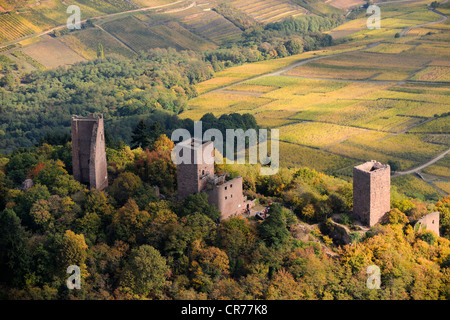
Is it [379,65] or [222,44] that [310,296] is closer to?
[379,65]

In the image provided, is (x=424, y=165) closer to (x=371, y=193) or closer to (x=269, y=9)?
(x=371, y=193)

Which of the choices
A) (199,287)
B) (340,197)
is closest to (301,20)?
(340,197)

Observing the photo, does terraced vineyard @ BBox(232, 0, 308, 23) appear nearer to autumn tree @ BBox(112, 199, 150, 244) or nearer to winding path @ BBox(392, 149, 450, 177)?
winding path @ BBox(392, 149, 450, 177)

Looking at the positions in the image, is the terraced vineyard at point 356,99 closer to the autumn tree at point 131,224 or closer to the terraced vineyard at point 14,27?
the autumn tree at point 131,224

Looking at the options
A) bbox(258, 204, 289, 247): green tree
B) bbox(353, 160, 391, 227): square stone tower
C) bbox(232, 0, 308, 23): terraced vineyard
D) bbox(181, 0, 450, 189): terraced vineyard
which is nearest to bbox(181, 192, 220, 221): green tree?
bbox(258, 204, 289, 247): green tree

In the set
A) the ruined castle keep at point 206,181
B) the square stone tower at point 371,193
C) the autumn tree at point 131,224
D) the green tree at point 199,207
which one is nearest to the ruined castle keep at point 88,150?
the autumn tree at point 131,224
